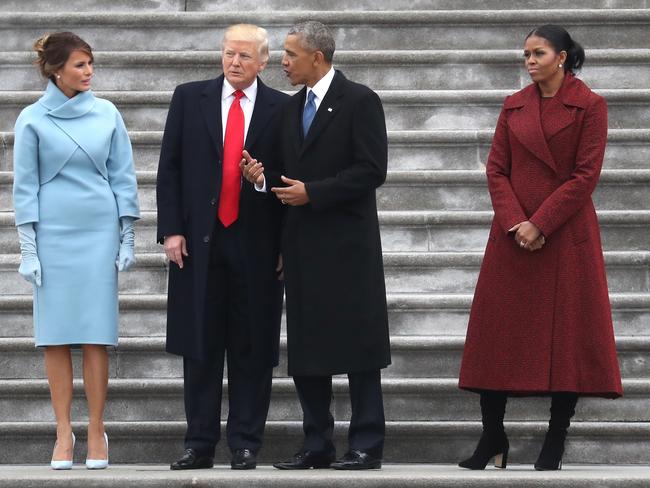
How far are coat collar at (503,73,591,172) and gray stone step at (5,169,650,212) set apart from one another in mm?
1571

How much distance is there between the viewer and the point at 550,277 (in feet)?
20.4

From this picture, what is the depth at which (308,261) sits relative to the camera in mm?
6250

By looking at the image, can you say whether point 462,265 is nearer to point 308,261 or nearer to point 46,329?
point 308,261

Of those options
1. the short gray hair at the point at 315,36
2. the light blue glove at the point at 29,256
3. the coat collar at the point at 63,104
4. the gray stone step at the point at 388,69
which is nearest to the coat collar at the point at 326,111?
the short gray hair at the point at 315,36

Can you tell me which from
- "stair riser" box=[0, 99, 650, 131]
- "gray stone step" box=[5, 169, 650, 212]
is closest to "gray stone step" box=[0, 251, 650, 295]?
"gray stone step" box=[5, 169, 650, 212]

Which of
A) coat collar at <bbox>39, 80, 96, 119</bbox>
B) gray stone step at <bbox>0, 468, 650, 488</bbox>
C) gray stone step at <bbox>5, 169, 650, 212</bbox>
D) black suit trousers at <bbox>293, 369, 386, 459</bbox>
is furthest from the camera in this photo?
gray stone step at <bbox>5, 169, 650, 212</bbox>

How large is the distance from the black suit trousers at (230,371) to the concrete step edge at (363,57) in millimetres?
2553

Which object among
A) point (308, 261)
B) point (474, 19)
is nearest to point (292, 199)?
point (308, 261)

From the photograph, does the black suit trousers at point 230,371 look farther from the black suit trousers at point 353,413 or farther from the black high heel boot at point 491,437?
the black high heel boot at point 491,437

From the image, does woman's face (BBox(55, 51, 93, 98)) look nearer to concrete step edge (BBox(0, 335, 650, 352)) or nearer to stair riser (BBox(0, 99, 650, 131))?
concrete step edge (BBox(0, 335, 650, 352))

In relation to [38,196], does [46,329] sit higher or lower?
lower

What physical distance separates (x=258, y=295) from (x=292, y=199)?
0.44 meters

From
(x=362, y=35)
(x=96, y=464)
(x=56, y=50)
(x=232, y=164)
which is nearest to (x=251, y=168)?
(x=232, y=164)

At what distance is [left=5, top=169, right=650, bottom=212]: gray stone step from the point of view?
791cm
